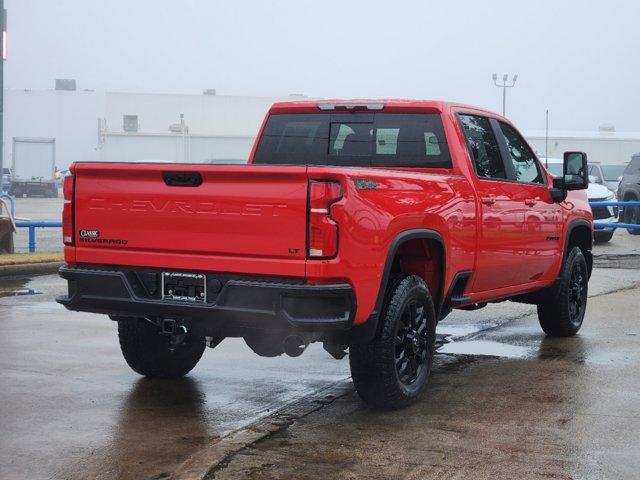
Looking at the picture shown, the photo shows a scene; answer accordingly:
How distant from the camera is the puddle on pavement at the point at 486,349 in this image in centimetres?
905

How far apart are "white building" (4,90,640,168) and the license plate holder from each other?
64780mm

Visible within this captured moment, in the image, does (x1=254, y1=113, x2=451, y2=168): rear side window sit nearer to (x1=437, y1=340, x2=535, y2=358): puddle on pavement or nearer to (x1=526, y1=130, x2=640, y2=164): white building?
(x1=437, y1=340, x2=535, y2=358): puddle on pavement

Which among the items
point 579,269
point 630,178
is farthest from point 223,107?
point 579,269

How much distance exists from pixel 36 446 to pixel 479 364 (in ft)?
12.6

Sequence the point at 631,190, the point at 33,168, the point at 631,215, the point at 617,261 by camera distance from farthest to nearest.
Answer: the point at 33,168 < the point at 631,190 < the point at 631,215 < the point at 617,261

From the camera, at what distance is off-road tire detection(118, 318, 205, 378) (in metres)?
7.53

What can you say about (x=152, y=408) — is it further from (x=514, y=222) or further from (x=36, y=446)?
(x=514, y=222)

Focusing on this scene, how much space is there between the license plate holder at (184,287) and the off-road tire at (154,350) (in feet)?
3.32

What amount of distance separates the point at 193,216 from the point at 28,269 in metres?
9.60

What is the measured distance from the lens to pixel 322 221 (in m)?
6.00

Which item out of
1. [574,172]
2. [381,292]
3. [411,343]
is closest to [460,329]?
[574,172]

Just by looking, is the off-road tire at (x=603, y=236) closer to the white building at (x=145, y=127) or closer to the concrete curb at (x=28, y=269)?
the concrete curb at (x=28, y=269)

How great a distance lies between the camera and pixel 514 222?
839 cm

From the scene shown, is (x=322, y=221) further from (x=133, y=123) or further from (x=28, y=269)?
(x=133, y=123)
